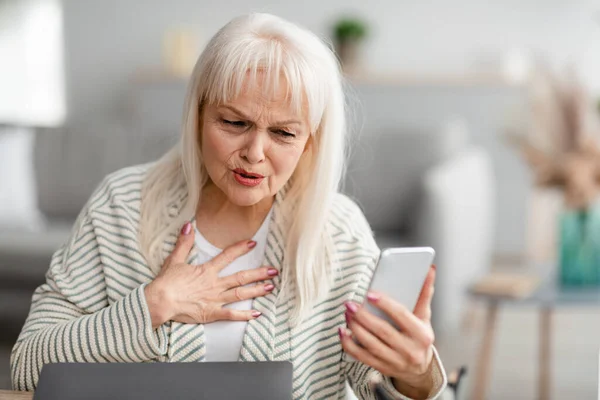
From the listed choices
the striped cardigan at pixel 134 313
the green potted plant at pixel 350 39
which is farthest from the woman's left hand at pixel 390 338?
the green potted plant at pixel 350 39

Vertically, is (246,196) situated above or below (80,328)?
above

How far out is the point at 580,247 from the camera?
2.88m

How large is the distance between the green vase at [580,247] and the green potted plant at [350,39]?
2651 millimetres

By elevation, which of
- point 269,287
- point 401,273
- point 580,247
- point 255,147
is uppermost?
point 255,147

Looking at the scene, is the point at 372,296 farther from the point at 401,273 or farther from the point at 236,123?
the point at 236,123

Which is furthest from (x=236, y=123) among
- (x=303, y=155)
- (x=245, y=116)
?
(x=303, y=155)

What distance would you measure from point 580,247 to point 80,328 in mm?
2035

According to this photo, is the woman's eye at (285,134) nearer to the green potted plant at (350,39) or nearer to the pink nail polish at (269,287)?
the pink nail polish at (269,287)

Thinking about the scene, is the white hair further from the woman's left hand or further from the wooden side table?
the wooden side table

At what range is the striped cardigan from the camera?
1.27 metres

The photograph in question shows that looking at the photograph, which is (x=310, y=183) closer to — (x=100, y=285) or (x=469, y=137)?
(x=100, y=285)

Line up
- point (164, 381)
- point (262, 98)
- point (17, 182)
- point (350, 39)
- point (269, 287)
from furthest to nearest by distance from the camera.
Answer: point (350, 39), point (17, 182), point (269, 287), point (262, 98), point (164, 381)

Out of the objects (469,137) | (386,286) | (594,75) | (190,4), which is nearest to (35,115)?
(190,4)

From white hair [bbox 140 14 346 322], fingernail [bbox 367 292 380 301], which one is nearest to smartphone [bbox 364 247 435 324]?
fingernail [bbox 367 292 380 301]
